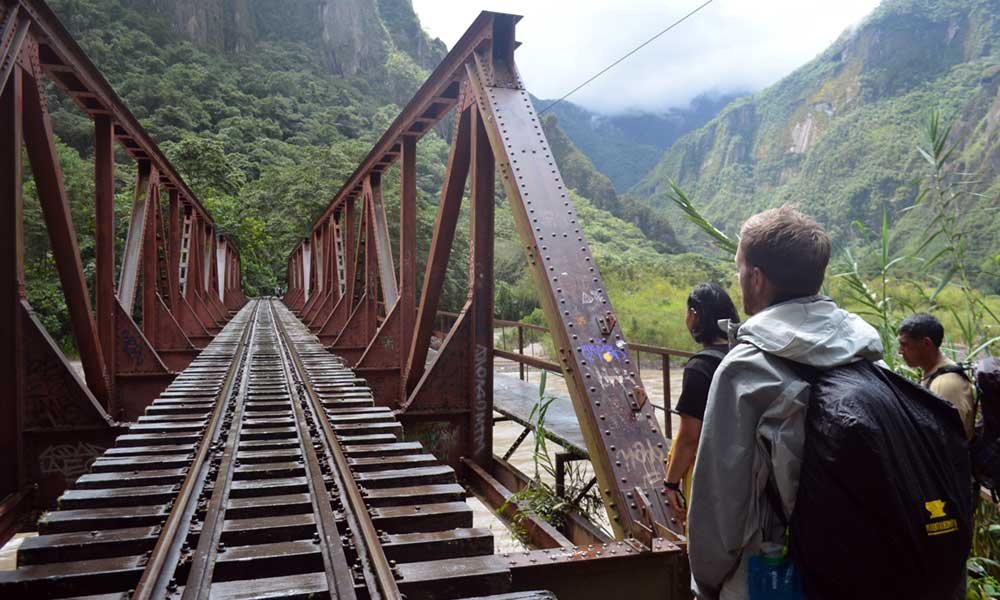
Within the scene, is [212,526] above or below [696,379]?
below

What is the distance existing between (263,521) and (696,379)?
1.79m

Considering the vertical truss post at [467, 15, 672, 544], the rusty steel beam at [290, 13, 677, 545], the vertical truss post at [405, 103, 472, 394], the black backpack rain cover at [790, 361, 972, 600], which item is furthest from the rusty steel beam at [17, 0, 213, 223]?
the black backpack rain cover at [790, 361, 972, 600]

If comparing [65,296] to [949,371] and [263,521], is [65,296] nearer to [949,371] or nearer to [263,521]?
[263,521]

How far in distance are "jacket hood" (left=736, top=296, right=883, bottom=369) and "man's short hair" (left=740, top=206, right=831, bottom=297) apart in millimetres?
41

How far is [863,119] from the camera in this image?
62.6 metres

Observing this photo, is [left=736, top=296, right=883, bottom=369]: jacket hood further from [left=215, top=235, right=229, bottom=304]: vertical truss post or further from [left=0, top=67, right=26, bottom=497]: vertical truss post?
[left=215, top=235, right=229, bottom=304]: vertical truss post

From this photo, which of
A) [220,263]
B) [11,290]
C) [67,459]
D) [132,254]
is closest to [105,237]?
[132,254]

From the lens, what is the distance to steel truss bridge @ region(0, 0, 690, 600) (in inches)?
96.8

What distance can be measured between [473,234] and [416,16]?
13375cm

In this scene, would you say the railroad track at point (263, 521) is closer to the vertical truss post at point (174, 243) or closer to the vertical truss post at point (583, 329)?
the vertical truss post at point (583, 329)

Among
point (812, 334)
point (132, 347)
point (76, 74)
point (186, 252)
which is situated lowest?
point (132, 347)

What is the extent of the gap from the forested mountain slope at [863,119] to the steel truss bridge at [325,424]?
17559mm

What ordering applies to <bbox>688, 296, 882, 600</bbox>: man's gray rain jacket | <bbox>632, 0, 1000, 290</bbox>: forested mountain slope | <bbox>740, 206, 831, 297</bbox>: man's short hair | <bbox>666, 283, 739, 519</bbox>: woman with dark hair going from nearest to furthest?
<bbox>688, 296, 882, 600</bbox>: man's gray rain jacket < <bbox>740, 206, 831, 297</bbox>: man's short hair < <bbox>666, 283, 739, 519</bbox>: woman with dark hair < <bbox>632, 0, 1000, 290</bbox>: forested mountain slope

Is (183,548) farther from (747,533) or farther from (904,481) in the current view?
(904,481)
